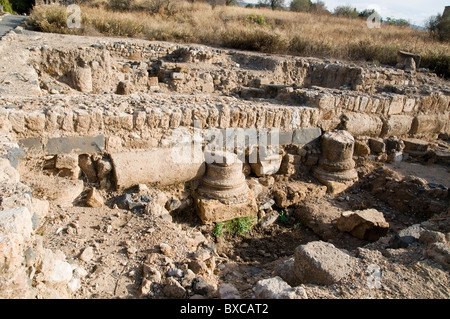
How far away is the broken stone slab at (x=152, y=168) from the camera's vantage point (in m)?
3.87

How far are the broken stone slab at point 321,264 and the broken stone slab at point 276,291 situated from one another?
0.95 ft

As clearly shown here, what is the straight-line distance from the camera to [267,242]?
4.32 m

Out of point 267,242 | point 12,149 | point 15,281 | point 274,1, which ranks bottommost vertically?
point 267,242

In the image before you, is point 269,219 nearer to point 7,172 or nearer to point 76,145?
point 76,145

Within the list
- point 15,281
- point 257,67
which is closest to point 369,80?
point 257,67

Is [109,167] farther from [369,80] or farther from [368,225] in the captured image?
[369,80]

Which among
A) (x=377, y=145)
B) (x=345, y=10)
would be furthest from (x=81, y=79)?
(x=345, y=10)

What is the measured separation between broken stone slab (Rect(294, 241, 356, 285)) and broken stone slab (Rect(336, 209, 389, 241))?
150 cm

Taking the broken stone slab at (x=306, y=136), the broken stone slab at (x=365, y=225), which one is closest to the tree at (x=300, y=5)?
the broken stone slab at (x=306, y=136)

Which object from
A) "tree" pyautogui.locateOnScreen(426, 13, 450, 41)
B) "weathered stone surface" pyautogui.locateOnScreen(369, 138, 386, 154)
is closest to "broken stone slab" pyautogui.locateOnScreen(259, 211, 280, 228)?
"weathered stone surface" pyautogui.locateOnScreen(369, 138, 386, 154)

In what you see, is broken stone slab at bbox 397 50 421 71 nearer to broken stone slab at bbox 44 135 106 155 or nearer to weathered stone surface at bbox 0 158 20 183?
broken stone slab at bbox 44 135 106 155

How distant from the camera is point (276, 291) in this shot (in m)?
2.31
